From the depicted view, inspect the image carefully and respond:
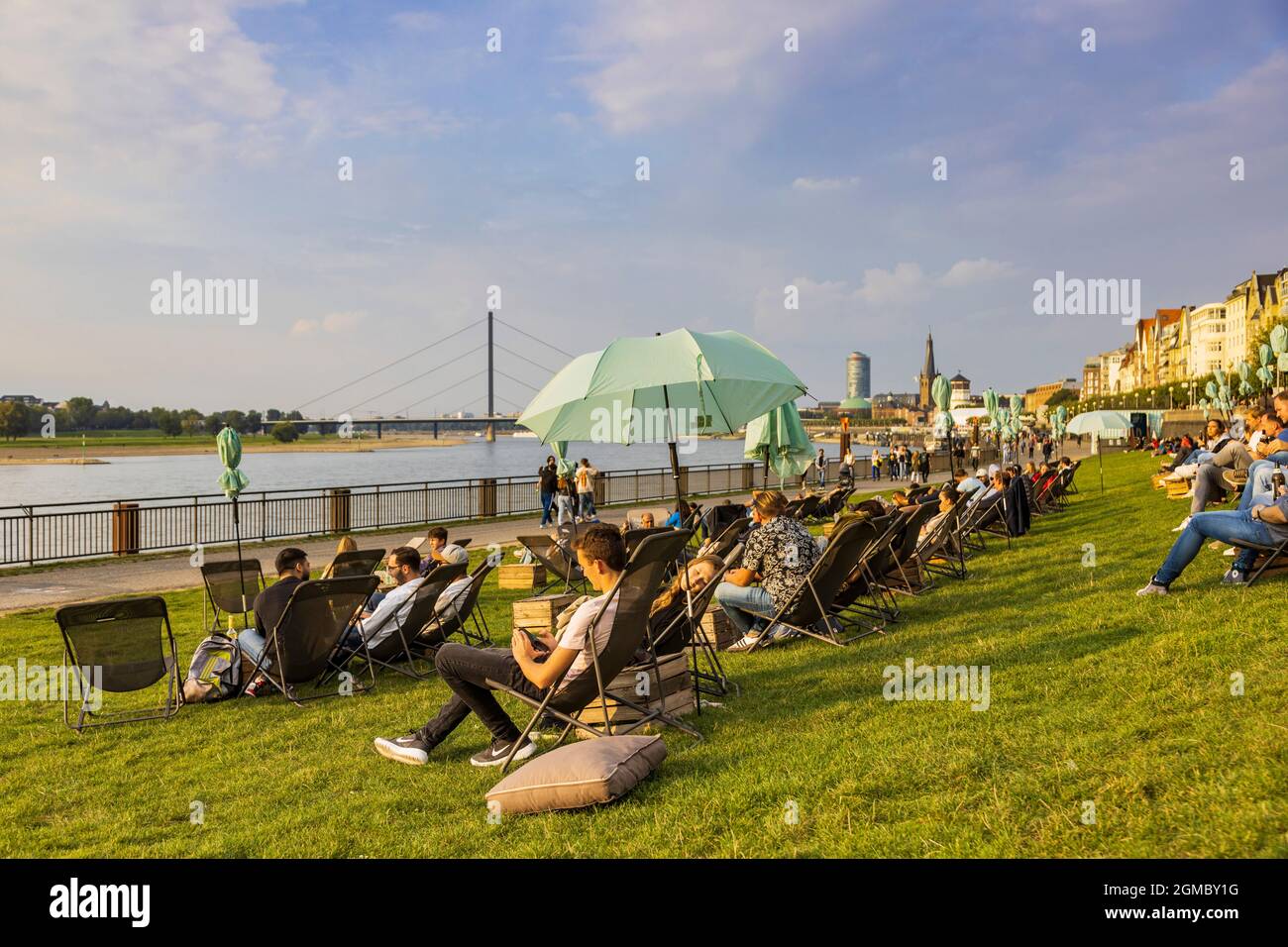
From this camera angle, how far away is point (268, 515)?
2112 centimetres

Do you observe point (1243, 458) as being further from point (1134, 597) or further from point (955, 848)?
point (955, 848)

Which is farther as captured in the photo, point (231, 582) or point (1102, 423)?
point (1102, 423)

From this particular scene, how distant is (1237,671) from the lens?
15.7 ft

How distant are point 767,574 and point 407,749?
3.24m

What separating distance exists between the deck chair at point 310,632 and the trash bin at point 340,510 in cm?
1522

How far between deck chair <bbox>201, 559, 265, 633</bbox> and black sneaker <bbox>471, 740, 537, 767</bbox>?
15.9 ft

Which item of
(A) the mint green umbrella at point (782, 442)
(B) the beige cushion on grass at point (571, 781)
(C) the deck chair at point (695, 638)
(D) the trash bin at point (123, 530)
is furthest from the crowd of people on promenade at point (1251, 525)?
(D) the trash bin at point (123, 530)

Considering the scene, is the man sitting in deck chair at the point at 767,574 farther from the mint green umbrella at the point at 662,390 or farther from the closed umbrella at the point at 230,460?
the closed umbrella at the point at 230,460

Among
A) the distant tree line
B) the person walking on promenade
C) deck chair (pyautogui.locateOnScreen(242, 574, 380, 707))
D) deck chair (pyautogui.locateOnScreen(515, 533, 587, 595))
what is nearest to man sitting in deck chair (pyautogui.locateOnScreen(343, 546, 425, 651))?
deck chair (pyautogui.locateOnScreen(242, 574, 380, 707))

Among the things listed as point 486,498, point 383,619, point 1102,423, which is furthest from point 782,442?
point 1102,423

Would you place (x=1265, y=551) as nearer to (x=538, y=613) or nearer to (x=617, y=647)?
(x=617, y=647)

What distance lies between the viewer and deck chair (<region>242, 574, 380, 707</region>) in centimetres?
658

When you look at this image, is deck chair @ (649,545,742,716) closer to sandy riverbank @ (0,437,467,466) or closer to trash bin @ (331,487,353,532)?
trash bin @ (331,487,353,532)
